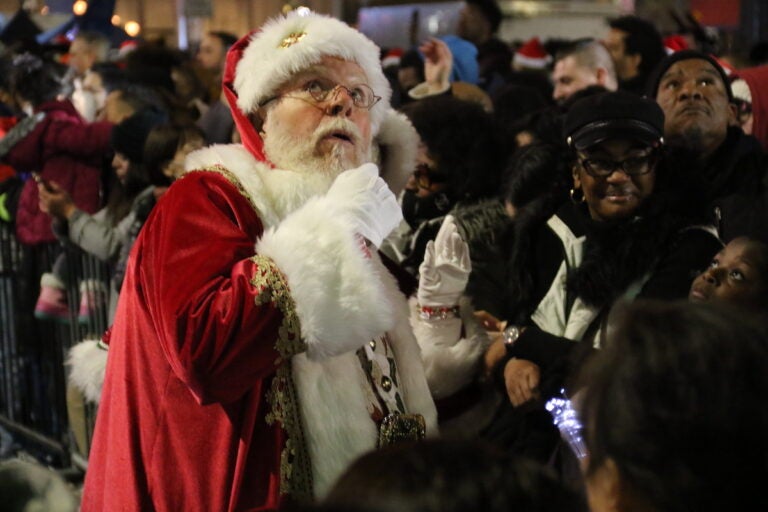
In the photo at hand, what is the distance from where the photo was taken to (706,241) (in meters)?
3.49

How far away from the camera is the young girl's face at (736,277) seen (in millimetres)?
3082

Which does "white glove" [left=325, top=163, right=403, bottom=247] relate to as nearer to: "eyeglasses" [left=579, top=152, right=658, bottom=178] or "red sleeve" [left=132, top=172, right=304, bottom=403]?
"red sleeve" [left=132, top=172, right=304, bottom=403]

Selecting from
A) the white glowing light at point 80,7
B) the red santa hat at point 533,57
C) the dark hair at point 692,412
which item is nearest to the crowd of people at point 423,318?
the dark hair at point 692,412

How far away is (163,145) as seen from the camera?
5.48 m

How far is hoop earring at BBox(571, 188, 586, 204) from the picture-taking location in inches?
148

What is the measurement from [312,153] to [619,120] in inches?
43.1

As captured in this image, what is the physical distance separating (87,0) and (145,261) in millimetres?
11179

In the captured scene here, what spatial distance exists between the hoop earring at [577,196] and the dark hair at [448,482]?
2.34m

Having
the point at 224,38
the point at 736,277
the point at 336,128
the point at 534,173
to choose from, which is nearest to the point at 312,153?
the point at 336,128

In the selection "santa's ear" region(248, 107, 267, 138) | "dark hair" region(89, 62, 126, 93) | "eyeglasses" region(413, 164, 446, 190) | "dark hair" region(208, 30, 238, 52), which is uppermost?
"santa's ear" region(248, 107, 267, 138)

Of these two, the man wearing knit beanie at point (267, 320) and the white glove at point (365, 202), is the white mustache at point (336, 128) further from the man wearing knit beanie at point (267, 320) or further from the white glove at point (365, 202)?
the white glove at point (365, 202)

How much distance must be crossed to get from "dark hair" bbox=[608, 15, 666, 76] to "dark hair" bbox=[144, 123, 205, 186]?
3.14m

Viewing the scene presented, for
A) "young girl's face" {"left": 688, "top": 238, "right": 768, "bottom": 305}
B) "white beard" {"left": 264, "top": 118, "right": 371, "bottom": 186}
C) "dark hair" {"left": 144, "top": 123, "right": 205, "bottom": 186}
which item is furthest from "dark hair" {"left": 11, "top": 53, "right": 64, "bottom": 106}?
"young girl's face" {"left": 688, "top": 238, "right": 768, "bottom": 305}

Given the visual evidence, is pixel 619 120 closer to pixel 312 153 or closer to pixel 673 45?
pixel 312 153
